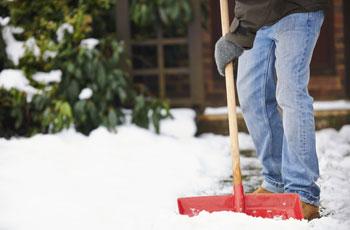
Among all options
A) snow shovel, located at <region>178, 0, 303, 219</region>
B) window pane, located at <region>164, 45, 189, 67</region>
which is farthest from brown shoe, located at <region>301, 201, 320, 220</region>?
window pane, located at <region>164, 45, 189, 67</region>

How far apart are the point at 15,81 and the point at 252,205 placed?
2366 millimetres

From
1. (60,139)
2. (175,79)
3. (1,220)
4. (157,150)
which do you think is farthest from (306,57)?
(175,79)

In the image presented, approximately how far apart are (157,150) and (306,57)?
174 cm

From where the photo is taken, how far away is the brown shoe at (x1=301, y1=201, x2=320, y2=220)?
2.34 metres

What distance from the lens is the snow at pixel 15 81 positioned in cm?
411

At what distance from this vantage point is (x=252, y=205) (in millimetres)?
2357

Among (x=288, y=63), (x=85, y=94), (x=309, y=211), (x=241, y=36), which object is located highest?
(x=241, y=36)

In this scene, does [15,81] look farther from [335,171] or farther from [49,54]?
[335,171]

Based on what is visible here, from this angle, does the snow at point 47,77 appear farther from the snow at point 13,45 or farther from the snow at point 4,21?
the snow at point 4,21

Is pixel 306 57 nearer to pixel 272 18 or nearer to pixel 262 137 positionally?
pixel 272 18

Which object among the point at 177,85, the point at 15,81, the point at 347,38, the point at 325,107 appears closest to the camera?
the point at 15,81

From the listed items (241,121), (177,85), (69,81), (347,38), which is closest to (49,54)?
(69,81)

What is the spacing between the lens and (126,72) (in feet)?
14.9

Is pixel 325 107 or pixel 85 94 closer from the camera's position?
pixel 85 94
